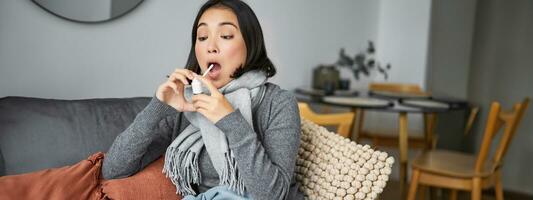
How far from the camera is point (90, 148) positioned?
4.54 ft

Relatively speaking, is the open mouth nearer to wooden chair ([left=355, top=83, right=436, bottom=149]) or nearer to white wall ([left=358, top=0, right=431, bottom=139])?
wooden chair ([left=355, top=83, right=436, bottom=149])

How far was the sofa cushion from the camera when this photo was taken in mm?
1288

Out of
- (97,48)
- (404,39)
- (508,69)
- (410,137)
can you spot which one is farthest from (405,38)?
(97,48)

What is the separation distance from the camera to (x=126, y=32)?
73.9 inches

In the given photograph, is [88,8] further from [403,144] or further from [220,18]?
[403,144]

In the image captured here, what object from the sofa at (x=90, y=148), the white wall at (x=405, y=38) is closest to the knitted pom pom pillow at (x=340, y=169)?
the sofa at (x=90, y=148)

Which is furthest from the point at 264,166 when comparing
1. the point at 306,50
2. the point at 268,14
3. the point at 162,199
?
the point at 306,50

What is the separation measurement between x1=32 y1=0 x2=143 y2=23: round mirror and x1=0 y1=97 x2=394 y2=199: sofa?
13.4 inches

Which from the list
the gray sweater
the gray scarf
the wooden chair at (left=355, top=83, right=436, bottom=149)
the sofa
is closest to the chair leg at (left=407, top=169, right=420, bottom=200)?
the wooden chair at (left=355, top=83, right=436, bottom=149)

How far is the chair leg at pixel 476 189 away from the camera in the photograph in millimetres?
2393

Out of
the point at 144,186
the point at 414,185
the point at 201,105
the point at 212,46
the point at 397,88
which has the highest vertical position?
the point at 212,46

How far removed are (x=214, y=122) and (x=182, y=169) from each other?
0.63ft

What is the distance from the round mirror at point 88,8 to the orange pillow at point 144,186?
617mm

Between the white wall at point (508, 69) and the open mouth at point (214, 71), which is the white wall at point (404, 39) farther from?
the open mouth at point (214, 71)
